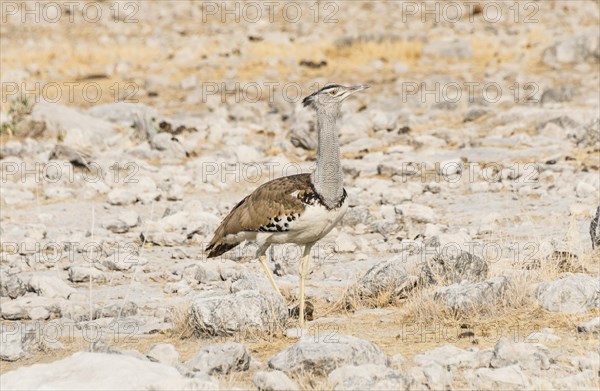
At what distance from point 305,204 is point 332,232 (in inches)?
145

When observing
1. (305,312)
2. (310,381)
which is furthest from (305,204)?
(310,381)

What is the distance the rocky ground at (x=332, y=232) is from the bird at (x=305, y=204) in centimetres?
47

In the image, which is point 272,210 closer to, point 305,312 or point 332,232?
point 305,312

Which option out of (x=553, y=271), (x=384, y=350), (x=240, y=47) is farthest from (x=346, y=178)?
(x=240, y=47)

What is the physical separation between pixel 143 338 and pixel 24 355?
95 cm

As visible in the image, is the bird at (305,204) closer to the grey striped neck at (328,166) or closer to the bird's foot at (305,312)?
the grey striped neck at (328,166)

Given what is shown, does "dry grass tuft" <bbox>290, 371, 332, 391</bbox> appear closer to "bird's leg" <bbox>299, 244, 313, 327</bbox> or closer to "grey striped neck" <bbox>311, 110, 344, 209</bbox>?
"bird's leg" <bbox>299, 244, 313, 327</bbox>

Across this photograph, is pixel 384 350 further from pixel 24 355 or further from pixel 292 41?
pixel 292 41

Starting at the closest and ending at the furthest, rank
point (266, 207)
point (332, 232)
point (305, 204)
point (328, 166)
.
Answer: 1. point (305, 204)
2. point (328, 166)
3. point (266, 207)
4. point (332, 232)

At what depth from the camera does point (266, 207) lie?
805cm

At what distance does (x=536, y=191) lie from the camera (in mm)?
12375

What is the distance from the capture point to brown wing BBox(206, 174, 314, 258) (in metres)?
7.87

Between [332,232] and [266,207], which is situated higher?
[266,207]

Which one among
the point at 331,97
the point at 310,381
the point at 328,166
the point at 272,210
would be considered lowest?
the point at 310,381
